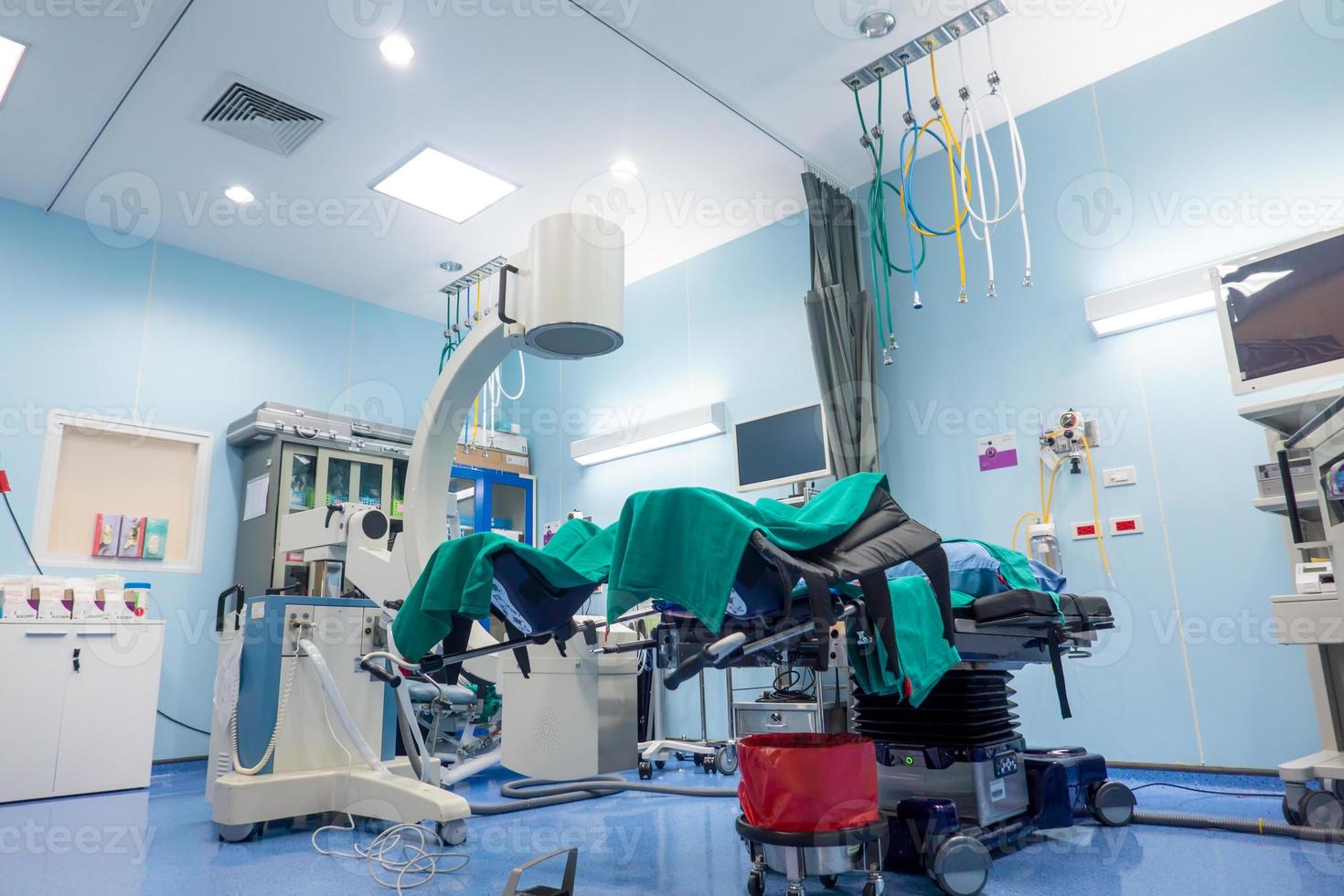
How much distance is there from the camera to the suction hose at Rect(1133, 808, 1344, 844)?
7.52 feet

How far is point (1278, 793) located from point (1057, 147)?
9.94 feet

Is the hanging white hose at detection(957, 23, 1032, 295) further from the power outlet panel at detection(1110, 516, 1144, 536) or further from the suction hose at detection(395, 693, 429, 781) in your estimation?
the suction hose at detection(395, 693, 429, 781)

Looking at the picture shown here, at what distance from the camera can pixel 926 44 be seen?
3.82m

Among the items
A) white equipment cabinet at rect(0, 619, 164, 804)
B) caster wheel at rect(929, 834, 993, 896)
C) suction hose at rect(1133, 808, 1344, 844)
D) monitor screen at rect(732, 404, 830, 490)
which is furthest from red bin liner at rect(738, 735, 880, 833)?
white equipment cabinet at rect(0, 619, 164, 804)

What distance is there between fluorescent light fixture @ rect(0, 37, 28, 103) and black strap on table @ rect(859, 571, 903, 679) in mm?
4442

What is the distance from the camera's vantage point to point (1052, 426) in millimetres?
3967

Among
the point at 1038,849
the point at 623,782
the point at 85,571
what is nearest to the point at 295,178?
the point at 85,571

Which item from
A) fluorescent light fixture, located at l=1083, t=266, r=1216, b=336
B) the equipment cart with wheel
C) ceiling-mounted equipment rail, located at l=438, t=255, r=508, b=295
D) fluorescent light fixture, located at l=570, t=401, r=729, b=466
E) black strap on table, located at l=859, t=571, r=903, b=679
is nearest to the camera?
black strap on table, located at l=859, t=571, r=903, b=679

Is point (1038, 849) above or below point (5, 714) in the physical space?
below

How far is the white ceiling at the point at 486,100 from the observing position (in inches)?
144

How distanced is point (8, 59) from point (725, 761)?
4.69 m

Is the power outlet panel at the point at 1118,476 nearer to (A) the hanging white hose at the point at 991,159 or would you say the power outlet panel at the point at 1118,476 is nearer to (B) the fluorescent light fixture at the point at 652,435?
(A) the hanging white hose at the point at 991,159

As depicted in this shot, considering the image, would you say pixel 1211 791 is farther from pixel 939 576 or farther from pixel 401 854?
pixel 401 854

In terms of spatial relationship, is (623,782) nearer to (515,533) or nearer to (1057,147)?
(515,533)
